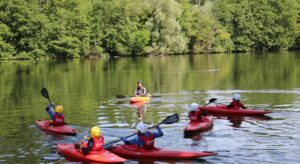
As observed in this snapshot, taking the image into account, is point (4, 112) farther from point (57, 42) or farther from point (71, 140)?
point (57, 42)

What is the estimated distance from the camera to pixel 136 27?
8675 centimetres

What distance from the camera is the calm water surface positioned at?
15.6 metres

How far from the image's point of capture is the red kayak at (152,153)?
46.1ft

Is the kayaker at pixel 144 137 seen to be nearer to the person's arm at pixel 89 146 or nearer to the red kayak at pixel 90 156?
the red kayak at pixel 90 156

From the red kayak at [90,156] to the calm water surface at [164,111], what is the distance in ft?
0.96

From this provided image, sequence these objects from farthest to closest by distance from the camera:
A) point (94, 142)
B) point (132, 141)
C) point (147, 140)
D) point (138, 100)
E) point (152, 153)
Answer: point (138, 100) → point (132, 141) → point (147, 140) → point (152, 153) → point (94, 142)

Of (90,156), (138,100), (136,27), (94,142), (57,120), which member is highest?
(136,27)

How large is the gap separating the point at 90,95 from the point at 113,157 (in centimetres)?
1726

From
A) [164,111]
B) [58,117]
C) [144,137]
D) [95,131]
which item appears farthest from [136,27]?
[95,131]

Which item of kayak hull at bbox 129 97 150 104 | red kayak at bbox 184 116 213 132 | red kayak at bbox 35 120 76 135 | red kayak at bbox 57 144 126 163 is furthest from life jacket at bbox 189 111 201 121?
kayak hull at bbox 129 97 150 104

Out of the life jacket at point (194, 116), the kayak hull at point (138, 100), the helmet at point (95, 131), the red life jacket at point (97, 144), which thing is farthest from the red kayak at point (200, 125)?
the kayak hull at point (138, 100)

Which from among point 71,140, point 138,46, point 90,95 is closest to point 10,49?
point 138,46

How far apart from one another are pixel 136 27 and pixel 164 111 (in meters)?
64.0

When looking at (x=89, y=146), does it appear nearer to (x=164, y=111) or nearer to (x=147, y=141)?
(x=147, y=141)
